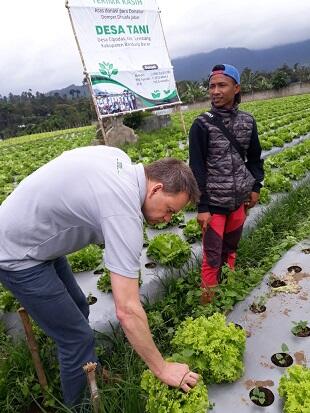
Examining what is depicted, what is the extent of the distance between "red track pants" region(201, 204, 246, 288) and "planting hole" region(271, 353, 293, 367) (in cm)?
81

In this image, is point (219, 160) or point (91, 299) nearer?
point (219, 160)

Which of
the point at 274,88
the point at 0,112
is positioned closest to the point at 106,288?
the point at 274,88

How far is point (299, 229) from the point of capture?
176 inches

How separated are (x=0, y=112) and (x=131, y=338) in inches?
2779

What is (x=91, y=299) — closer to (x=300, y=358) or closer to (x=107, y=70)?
(x=300, y=358)

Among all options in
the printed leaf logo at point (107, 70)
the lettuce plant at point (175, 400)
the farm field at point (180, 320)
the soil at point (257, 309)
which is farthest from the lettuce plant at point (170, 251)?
the printed leaf logo at point (107, 70)

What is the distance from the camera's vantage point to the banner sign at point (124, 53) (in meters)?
9.76

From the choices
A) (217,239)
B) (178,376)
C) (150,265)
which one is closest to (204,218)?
(217,239)

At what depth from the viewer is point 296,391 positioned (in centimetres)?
202

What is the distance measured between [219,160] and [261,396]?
5.26 feet

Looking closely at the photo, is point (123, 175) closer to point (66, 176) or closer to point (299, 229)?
point (66, 176)

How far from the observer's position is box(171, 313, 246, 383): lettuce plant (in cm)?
228

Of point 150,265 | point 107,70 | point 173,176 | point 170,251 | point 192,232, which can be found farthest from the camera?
point 107,70

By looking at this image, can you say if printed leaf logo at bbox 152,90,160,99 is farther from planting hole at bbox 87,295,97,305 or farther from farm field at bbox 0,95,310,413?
planting hole at bbox 87,295,97,305
